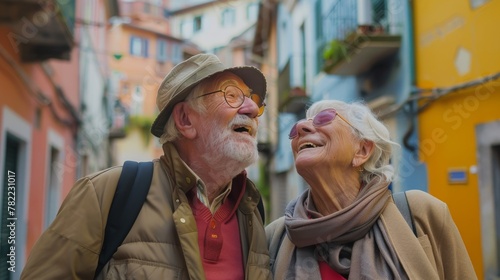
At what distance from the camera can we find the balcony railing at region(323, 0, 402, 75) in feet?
24.3

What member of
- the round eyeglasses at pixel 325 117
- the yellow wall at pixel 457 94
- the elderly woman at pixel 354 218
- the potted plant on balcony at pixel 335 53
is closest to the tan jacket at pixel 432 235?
the elderly woman at pixel 354 218

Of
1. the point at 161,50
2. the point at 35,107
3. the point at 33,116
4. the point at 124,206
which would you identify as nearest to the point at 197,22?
the point at 161,50

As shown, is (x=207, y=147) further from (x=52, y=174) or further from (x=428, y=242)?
(x=52, y=174)

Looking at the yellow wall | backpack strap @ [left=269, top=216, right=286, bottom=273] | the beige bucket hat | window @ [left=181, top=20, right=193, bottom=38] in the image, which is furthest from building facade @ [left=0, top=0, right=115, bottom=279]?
window @ [left=181, top=20, right=193, bottom=38]

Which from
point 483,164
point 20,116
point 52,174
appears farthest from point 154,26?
point 483,164

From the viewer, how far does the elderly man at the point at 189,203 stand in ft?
6.50

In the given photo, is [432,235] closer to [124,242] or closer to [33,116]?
[124,242]

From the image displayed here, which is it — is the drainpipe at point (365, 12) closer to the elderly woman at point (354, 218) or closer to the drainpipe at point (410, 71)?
the drainpipe at point (410, 71)

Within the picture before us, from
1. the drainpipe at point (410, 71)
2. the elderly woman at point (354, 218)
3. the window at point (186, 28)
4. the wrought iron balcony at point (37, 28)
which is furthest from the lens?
the window at point (186, 28)

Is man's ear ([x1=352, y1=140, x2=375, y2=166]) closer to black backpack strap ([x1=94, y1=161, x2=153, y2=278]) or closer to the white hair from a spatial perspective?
the white hair

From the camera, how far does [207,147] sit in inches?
91.5

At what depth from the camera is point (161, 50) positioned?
3128 centimetres

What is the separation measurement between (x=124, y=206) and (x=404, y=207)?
1.13 meters

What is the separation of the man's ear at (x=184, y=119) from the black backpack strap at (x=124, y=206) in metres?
0.26
